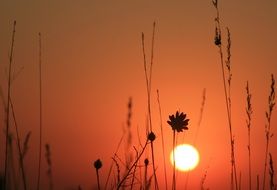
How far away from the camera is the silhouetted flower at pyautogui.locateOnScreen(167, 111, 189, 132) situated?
386 cm

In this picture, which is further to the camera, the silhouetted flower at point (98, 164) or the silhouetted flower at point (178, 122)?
the silhouetted flower at point (178, 122)

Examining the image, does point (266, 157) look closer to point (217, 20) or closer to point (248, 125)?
point (248, 125)

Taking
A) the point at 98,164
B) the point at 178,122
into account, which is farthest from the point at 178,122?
the point at 98,164

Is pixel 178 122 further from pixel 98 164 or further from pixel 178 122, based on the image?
pixel 98 164

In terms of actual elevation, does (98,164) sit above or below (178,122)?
below

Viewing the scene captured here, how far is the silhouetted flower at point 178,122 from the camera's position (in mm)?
3862

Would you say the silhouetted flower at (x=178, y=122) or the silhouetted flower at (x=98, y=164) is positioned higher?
the silhouetted flower at (x=178, y=122)

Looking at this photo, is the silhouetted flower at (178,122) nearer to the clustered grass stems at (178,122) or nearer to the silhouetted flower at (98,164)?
the clustered grass stems at (178,122)

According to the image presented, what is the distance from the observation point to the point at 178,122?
3.91 m

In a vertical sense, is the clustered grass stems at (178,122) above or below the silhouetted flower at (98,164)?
above

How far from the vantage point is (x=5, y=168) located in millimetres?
2906

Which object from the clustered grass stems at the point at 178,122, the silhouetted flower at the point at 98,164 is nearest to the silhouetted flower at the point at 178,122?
the clustered grass stems at the point at 178,122

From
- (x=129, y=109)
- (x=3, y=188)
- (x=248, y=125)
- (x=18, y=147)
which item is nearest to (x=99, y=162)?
(x=129, y=109)

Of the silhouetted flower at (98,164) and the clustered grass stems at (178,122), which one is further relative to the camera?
the clustered grass stems at (178,122)
